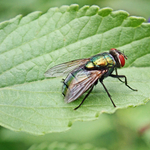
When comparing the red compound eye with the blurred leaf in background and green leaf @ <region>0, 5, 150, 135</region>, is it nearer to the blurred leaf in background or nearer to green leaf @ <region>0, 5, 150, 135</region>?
green leaf @ <region>0, 5, 150, 135</region>

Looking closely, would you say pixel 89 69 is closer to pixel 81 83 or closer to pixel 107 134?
pixel 81 83

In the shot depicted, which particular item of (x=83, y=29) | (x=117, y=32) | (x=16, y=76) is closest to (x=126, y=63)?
(x=117, y=32)

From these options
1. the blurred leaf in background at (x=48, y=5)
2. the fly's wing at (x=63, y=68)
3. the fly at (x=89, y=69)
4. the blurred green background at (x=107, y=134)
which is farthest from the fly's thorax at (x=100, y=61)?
the blurred leaf in background at (x=48, y=5)

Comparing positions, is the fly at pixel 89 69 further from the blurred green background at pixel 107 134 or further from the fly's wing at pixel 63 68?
the blurred green background at pixel 107 134

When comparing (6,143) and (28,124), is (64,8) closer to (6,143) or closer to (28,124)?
(28,124)

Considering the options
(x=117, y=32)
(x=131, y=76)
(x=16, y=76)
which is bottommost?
(x=131, y=76)

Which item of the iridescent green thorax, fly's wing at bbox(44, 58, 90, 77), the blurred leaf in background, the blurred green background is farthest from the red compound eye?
the blurred leaf in background
